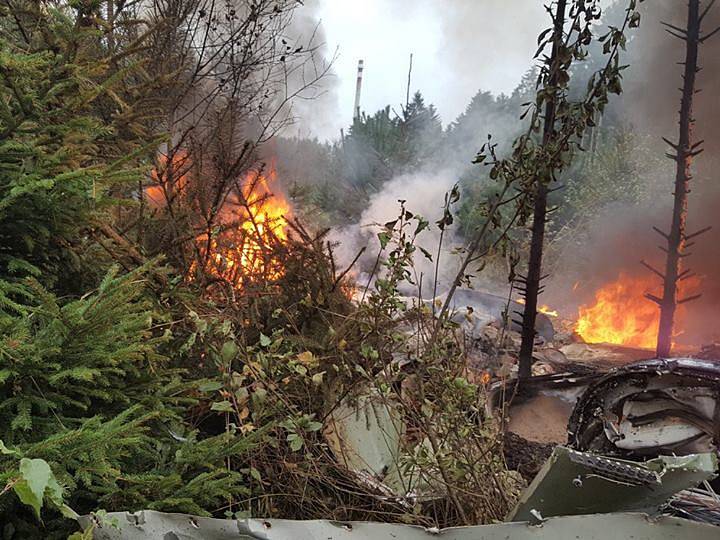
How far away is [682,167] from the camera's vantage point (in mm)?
7621

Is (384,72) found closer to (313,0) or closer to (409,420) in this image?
(313,0)

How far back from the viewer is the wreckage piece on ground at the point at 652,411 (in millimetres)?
3436

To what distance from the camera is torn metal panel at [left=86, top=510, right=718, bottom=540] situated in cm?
171

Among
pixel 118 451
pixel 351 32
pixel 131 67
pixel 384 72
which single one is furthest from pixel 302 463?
pixel 384 72

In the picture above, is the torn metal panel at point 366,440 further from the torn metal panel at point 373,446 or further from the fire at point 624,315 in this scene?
the fire at point 624,315

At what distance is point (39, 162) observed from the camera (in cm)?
220

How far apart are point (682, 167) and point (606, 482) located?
22.7ft

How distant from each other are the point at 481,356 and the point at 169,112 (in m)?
5.00

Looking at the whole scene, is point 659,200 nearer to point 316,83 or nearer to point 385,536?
point 316,83

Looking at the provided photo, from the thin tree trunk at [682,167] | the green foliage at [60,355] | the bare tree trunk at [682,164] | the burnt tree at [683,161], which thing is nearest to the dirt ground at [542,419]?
the burnt tree at [683,161]

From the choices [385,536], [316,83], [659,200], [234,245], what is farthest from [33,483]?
[659,200]

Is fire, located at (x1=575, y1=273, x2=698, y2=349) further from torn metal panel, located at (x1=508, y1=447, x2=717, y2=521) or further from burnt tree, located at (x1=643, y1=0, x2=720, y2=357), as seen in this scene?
torn metal panel, located at (x1=508, y1=447, x2=717, y2=521)

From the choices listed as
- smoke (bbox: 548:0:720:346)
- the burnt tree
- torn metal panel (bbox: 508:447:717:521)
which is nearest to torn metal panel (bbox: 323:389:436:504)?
torn metal panel (bbox: 508:447:717:521)

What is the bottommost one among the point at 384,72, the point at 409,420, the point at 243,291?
the point at 409,420
